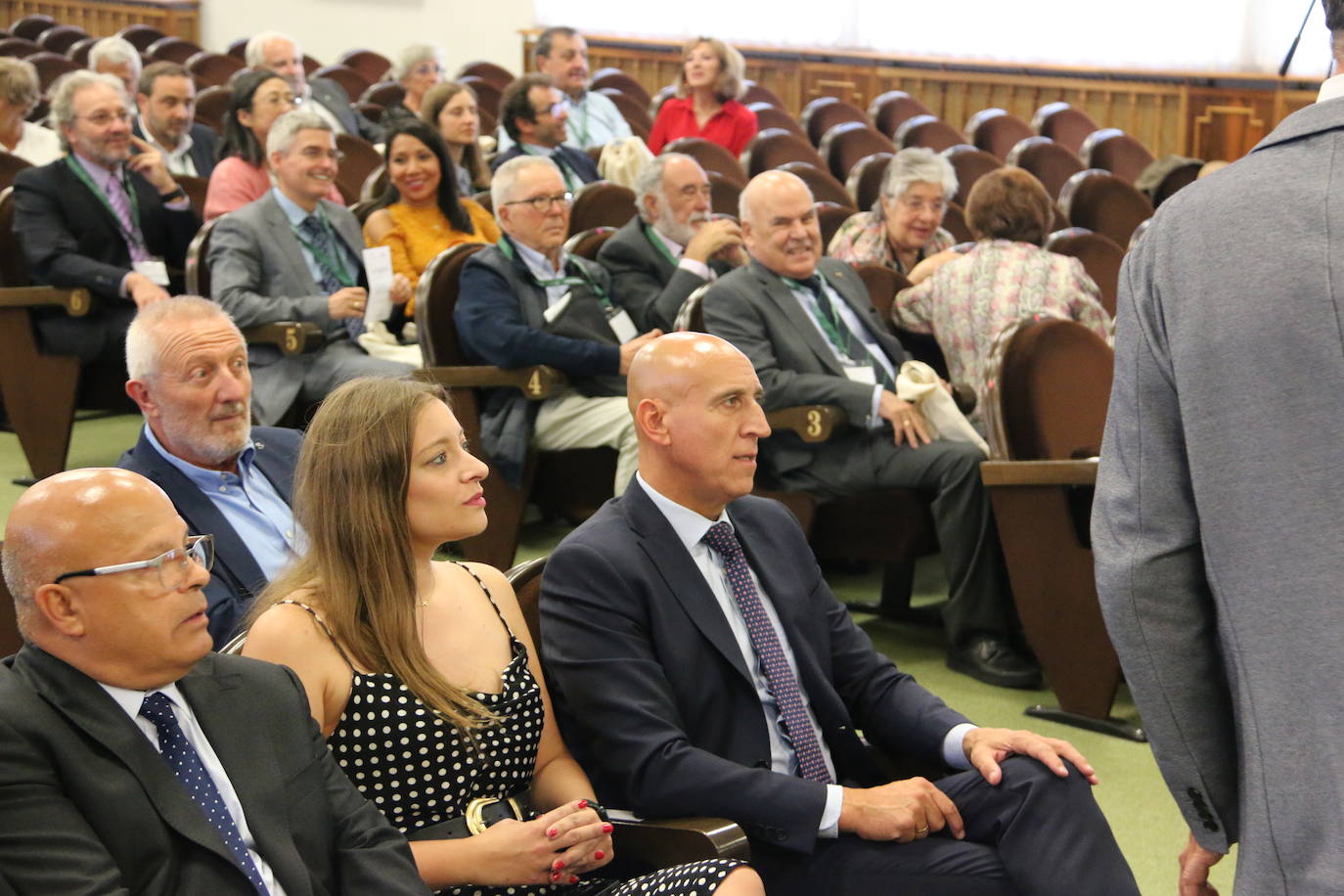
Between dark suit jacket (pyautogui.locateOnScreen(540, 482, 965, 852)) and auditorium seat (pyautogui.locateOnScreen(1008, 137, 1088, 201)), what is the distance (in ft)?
16.4

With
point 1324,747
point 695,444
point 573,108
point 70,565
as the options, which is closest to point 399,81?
point 573,108

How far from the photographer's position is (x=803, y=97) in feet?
35.7

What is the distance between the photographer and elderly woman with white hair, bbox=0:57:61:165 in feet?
19.3

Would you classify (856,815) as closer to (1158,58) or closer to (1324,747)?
(1324,747)

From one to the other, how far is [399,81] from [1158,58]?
514cm

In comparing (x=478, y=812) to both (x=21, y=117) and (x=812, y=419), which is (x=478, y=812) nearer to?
(x=812, y=419)

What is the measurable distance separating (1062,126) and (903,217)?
4.23 metres

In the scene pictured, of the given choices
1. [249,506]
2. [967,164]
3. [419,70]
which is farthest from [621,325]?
[419,70]

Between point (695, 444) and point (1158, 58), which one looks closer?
point (695, 444)

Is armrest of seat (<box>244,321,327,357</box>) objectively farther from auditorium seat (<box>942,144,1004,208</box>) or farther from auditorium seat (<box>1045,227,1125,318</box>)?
auditorium seat (<box>942,144,1004,208</box>)

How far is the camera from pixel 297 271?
421 cm

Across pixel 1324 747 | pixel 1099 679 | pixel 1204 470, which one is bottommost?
pixel 1099 679

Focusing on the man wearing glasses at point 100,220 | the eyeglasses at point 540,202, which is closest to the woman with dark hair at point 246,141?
the man wearing glasses at point 100,220

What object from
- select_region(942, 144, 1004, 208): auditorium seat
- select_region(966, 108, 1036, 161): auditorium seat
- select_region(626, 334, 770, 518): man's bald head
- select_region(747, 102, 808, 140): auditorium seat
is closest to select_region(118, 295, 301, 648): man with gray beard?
select_region(626, 334, 770, 518): man's bald head
